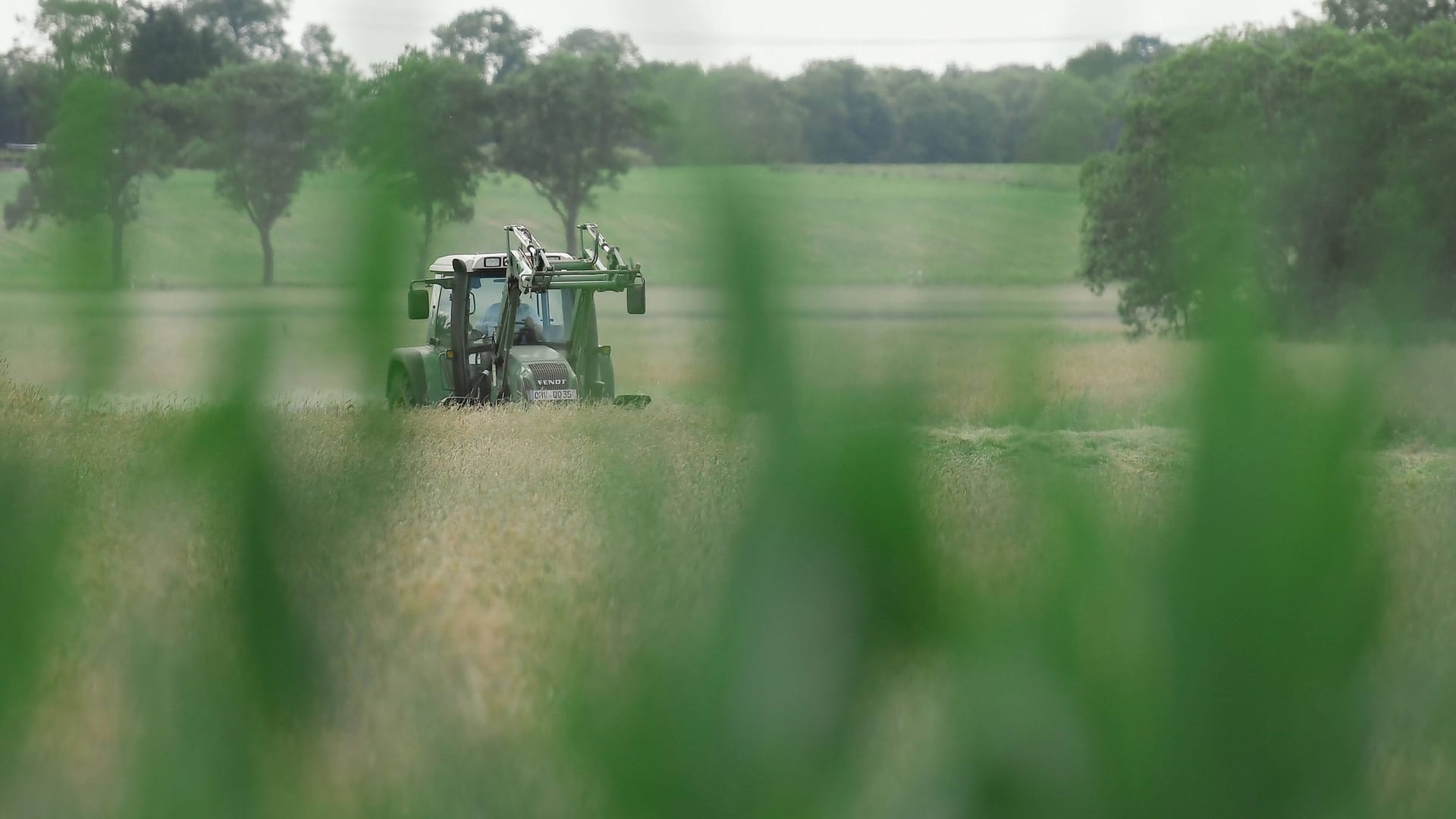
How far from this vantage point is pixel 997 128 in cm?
54

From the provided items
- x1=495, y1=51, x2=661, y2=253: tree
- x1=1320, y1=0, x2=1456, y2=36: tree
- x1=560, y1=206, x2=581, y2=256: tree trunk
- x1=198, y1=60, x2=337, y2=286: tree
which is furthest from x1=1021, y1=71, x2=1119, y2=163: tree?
x1=1320, y1=0, x2=1456, y2=36: tree

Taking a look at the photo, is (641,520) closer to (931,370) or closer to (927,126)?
(931,370)

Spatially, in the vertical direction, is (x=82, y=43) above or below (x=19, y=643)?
above

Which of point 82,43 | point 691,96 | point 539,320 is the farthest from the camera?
point 539,320

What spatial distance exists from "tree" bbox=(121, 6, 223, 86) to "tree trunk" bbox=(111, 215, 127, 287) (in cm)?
6

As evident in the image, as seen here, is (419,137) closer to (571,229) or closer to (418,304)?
(418,304)

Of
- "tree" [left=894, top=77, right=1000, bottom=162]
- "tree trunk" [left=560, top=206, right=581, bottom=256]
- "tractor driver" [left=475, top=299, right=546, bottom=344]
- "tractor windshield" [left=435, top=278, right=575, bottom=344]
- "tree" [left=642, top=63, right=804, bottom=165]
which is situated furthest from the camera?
"tractor driver" [left=475, top=299, right=546, bottom=344]

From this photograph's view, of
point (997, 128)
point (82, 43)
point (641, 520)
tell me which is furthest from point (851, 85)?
point (82, 43)

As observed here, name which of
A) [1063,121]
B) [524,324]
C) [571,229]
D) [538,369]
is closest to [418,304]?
[1063,121]

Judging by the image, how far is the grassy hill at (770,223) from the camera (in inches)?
17.8

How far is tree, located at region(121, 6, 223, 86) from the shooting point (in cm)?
57

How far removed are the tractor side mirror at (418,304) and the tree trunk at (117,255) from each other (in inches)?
4.0

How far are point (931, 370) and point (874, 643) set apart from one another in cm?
9

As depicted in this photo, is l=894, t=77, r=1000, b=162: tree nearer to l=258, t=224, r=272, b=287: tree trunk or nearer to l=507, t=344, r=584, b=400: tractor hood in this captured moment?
l=258, t=224, r=272, b=287: tree trunk
